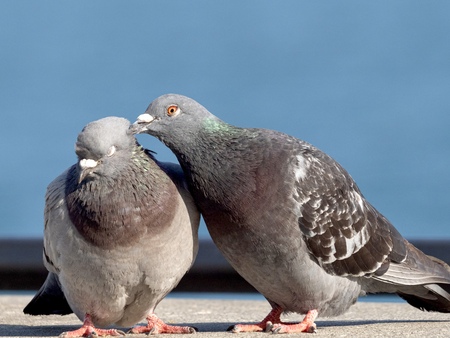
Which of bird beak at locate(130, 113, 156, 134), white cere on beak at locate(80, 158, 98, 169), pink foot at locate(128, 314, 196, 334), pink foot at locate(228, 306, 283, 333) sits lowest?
pink foot at locate(128, 314, 196, 334)

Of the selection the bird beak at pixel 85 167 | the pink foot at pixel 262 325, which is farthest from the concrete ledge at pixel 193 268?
the bird beak at pixel 85 167

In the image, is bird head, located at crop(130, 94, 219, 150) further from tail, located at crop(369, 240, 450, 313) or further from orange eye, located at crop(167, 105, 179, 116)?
tail, located at crop(369, 240, 450, 313)

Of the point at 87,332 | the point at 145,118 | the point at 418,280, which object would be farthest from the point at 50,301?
the point at 418,280

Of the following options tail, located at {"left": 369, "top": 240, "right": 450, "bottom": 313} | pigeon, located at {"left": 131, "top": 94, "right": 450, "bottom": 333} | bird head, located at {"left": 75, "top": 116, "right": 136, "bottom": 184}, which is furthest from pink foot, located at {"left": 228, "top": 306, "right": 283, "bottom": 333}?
bird head, located at {"left": 75, "top": 116, "right": 136, "bottom": 184}

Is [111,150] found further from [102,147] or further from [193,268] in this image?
[193,268]

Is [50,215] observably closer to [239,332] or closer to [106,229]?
[106,229]

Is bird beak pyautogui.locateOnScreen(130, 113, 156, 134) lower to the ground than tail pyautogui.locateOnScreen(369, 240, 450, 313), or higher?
higher

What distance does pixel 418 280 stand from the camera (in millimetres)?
7395

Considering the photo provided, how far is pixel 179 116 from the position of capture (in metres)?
6.71

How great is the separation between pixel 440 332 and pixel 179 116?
244 cm

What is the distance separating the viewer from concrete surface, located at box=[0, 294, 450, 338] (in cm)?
695

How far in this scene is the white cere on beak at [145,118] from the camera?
21.7ft

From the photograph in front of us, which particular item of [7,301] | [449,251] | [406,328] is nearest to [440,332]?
[406,328]

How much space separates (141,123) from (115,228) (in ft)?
2.65
